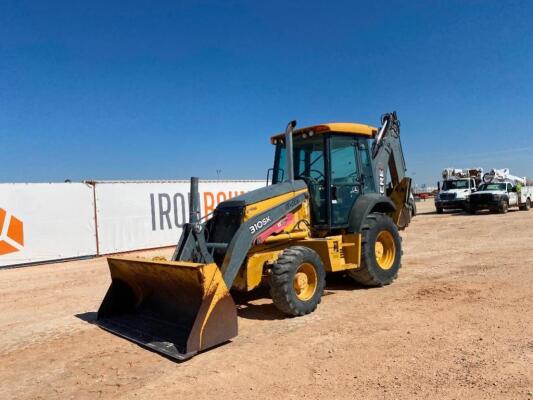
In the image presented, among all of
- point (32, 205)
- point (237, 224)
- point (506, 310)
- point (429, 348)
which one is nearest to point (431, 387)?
point (429, 348)

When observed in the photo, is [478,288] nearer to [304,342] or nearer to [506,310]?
[506,310]

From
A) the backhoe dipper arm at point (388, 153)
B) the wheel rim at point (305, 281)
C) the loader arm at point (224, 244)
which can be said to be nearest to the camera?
the loader arm at point (224, 244)

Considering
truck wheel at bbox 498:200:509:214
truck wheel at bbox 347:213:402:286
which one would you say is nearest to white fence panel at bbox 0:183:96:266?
truck wheel at bbox 347:213:402:286

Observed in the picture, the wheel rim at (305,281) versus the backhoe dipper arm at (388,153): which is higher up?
the backhoe dipper arm at (388,153)

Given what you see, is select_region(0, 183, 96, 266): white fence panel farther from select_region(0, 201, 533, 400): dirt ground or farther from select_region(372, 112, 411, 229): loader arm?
select_region(372, 112, 411, 229): loader arm

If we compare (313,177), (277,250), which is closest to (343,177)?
(313,177)

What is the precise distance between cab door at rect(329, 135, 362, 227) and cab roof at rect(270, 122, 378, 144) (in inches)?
4.6

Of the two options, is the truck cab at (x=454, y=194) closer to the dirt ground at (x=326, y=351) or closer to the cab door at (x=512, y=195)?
the cab door at (x=512, y=195)

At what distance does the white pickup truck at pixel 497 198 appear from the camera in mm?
23547

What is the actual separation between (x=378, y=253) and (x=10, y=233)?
32.3ft

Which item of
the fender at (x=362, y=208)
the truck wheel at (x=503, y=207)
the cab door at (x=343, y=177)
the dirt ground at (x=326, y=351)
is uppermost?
the cab door at (x=343, y=177)

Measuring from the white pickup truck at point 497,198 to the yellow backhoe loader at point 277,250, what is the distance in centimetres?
1801

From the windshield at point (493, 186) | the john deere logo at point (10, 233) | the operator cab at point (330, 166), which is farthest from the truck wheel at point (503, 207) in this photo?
the john deere logo at point (10, 233)

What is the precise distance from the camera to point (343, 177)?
714cm
